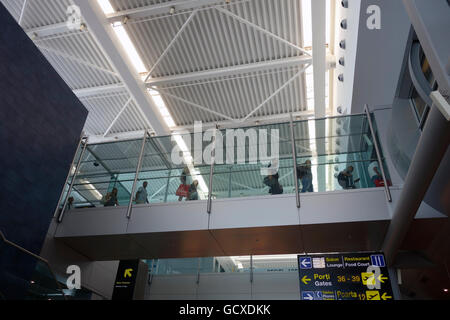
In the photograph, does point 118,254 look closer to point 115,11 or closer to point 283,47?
point 115,11

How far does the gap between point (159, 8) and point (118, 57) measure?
8.78 ft

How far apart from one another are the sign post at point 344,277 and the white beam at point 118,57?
1141 centimetres

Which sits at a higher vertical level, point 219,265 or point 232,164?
point 232,164

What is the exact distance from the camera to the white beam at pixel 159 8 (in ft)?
45.7

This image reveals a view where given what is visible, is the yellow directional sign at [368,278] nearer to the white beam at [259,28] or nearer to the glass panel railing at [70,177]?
the glass panel railing at [70,177]

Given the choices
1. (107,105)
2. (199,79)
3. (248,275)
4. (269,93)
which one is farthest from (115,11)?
(248,275)

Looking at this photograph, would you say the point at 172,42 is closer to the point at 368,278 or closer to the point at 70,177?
the point at 70,177

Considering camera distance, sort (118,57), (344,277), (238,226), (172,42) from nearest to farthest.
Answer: (344,277)
(238,226)
(172,42)
(118,57)

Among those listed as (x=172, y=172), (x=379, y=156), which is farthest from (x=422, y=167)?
(x=172, y=172)

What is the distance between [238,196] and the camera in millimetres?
9438

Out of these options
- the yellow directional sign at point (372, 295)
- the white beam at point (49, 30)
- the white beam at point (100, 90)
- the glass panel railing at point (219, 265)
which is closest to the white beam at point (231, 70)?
the white beam at point (100, 90)

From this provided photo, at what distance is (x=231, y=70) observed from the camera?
643 inches
